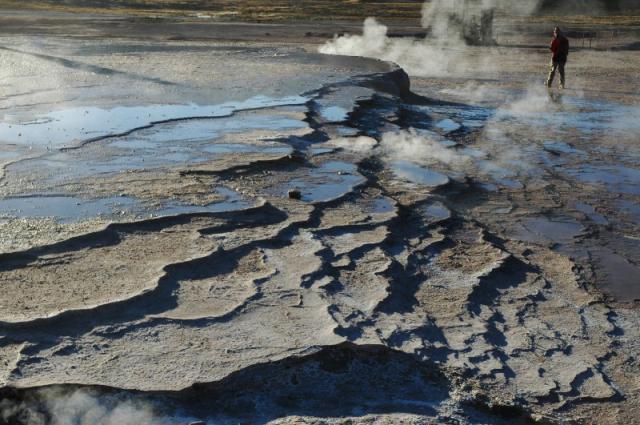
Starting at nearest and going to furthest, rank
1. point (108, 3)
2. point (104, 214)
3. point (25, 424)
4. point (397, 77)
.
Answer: point (25, 424) → point (104, 214) → point (397, 77) → point (108, 3)

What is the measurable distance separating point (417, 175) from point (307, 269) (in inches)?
122

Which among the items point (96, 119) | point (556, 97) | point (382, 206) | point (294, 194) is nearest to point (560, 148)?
point (382, 206)

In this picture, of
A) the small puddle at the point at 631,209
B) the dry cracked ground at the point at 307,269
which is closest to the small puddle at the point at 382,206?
the dry cracked ground at the point at 307,269

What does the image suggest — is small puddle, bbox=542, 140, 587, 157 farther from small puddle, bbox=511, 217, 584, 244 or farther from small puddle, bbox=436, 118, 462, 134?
small puddle, bbox=511, 217, 584, 244

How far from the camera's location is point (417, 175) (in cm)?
779

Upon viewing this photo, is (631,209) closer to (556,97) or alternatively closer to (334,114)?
(334,114)

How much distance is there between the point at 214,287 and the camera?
15.0 feet

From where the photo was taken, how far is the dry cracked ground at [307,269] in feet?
11.8

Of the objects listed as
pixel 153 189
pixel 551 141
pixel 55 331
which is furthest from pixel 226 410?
pixel 551 141

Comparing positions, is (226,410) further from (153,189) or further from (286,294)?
(153,189)

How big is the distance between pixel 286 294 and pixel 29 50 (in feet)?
53.7

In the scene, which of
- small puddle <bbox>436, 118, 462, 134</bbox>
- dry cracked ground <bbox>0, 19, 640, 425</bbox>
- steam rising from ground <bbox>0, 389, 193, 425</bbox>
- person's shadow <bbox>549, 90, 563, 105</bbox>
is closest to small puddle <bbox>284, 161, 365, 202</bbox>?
dry cracked ground <bbox>0, 19, 640, 425</bbox>

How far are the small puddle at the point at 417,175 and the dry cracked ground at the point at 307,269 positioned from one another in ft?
0.14

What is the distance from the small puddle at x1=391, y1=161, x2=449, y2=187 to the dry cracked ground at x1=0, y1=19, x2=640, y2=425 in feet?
0.14
